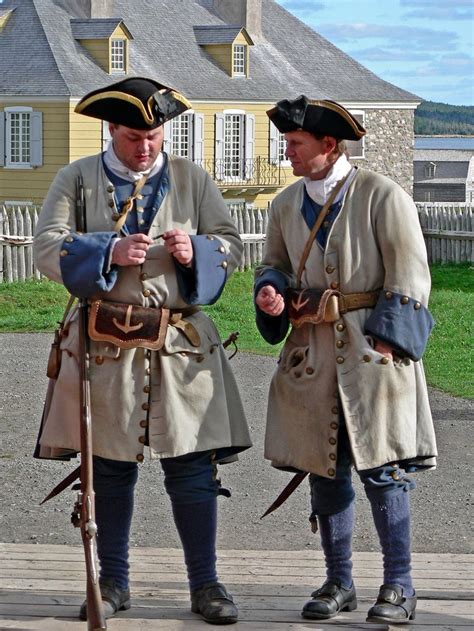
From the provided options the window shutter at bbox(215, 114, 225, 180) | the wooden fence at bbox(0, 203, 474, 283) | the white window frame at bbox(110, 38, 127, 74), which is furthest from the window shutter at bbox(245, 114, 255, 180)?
the wooden fence at bbox(0, 203, 474, 283)

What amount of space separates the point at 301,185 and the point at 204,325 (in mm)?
607

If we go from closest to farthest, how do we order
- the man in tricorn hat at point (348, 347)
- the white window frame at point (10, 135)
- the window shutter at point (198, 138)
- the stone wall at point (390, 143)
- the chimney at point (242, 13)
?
the man in tricorn hat at point (348, 347) → the white window frame at point (10, 135) → the window shutter at point (198, 138) → the chimney at point (242, 13) → the stone wall at point (390, 143)

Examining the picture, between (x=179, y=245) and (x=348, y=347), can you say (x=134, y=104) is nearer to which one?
(x=179, y=245)

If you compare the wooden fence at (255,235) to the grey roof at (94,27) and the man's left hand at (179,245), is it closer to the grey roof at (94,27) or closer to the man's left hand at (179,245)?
the man's left hand at (179,245)

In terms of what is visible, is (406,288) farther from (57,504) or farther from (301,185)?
(57,504)

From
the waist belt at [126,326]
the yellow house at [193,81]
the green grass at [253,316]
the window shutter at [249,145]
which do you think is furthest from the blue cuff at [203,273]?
the window shutter at [249,145]

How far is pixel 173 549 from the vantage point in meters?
6.21

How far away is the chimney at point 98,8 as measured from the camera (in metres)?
38.7

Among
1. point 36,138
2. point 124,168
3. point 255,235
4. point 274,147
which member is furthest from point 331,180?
point 274,147

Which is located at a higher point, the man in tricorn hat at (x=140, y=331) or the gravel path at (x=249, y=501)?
the man in tricorn hat at (x=140, y=331)

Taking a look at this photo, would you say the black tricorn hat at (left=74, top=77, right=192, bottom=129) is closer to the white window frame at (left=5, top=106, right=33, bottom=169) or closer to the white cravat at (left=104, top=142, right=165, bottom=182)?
the white cravat at (left=104, top=142, right=165, bottom=182)

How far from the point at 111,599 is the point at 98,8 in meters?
35.5

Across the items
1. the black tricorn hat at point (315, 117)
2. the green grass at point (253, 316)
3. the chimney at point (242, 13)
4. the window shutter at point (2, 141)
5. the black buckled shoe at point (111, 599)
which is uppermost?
the chimney at point (242, 13)

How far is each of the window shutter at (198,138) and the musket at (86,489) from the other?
1363 inches
